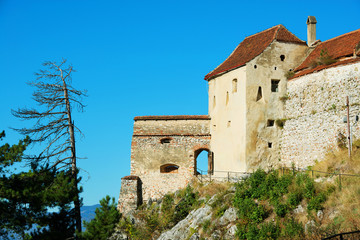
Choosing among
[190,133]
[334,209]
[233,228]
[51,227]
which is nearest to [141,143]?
[190,133]

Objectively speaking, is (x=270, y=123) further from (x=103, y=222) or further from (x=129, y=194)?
(x=103, y=222)

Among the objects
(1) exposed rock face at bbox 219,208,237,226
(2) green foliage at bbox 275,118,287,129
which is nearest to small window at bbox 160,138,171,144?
(2) green foliage at bbox 275,118,287,129

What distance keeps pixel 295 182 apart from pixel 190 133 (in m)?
10.5

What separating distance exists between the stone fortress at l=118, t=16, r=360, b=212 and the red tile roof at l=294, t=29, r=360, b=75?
0.28 ft

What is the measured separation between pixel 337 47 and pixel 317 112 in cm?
412

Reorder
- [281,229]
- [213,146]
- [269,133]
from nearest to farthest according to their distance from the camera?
1. [281,229]
2. [269,133]
3. [213,146]

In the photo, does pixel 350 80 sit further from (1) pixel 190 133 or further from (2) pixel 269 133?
(1) pixel 190 133

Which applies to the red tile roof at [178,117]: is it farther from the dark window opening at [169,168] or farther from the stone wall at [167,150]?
the dark window opening at [169,168]

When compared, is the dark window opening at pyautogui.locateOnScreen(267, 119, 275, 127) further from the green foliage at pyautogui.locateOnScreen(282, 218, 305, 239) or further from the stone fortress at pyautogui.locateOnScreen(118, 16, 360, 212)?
the green foliage at pyautogui.locateOnScreen(282, 218, 305, 239)

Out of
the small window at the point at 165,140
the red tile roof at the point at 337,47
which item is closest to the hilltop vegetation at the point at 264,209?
the small window at the point at 165,140

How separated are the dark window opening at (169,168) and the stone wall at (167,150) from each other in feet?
0.45

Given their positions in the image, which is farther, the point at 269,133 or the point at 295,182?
the point at 269,133

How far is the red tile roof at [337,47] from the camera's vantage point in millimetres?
27891

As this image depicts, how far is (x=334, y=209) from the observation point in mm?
22141
